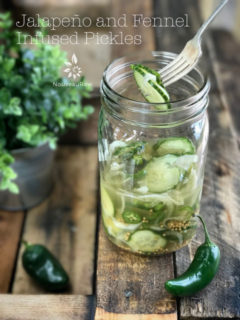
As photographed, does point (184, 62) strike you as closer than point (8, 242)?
Yes

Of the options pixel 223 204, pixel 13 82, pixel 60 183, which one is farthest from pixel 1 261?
pixel 223 204

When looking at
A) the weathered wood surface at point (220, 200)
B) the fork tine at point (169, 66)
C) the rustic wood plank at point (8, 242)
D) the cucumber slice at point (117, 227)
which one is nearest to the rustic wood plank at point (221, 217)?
the weathered wood surface at point (220, 200)

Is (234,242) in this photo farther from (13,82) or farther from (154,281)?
(13,82)

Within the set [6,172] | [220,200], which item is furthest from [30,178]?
[220,200]

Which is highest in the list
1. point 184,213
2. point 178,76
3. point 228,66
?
point 178,76

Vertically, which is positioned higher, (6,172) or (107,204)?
(107,204)

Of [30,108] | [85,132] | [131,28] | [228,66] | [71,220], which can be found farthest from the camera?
[228,66]

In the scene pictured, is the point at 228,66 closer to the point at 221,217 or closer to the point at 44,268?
the point at 221,217

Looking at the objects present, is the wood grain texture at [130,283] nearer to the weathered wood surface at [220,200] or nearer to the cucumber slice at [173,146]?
the weathered wood surface at [220,200]

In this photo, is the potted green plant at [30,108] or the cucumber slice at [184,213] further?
the potted green plant at [30,108]
